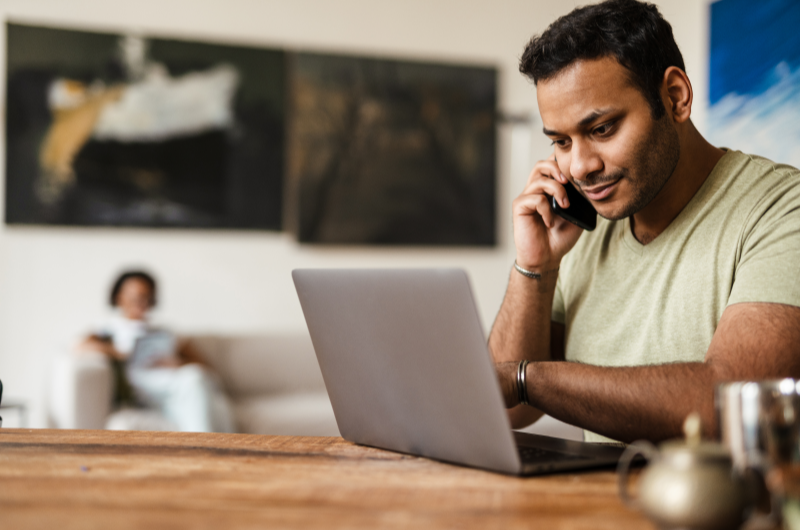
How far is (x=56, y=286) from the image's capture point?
3531mm

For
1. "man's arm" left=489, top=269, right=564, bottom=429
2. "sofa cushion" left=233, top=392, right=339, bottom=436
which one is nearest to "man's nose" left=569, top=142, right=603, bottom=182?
"man's arm" left=489, top=269, right=564, bottom=429

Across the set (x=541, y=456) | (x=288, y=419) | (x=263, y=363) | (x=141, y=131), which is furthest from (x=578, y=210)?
(x=141, y=131)

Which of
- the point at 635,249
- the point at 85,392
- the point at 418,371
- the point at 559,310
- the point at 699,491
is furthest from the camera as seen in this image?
the point at 85,392

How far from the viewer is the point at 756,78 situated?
3549mm

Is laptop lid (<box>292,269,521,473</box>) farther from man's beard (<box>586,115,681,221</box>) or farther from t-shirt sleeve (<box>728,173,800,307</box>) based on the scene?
man's beard (<box>586,115,681,221</box>)

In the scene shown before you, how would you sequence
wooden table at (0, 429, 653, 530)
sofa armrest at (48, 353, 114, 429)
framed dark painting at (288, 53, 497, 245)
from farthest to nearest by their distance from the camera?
1. framed dark painting at (288, 53, 497, 245)
2. sofa armrest at (48, 353, 114, 429)
3. wooden table at (0, 429, 653, 530)

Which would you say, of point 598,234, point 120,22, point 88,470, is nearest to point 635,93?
point 598,234

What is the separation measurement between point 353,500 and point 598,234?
37.7 inches

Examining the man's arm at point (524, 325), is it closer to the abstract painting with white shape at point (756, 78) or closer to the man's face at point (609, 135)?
the man's face at point (609, 135)

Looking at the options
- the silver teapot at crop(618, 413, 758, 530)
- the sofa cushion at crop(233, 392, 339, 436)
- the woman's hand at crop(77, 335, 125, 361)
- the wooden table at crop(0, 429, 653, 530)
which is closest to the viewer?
the silver teapot at crop(618, 413, 758, 530)

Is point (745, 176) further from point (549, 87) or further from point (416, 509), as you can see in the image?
point (416, 509)

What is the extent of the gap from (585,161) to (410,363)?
Answer: 0.60 metres

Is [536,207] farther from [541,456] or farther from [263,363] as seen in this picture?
[263,363]

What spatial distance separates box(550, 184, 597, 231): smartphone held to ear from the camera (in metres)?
1.42
